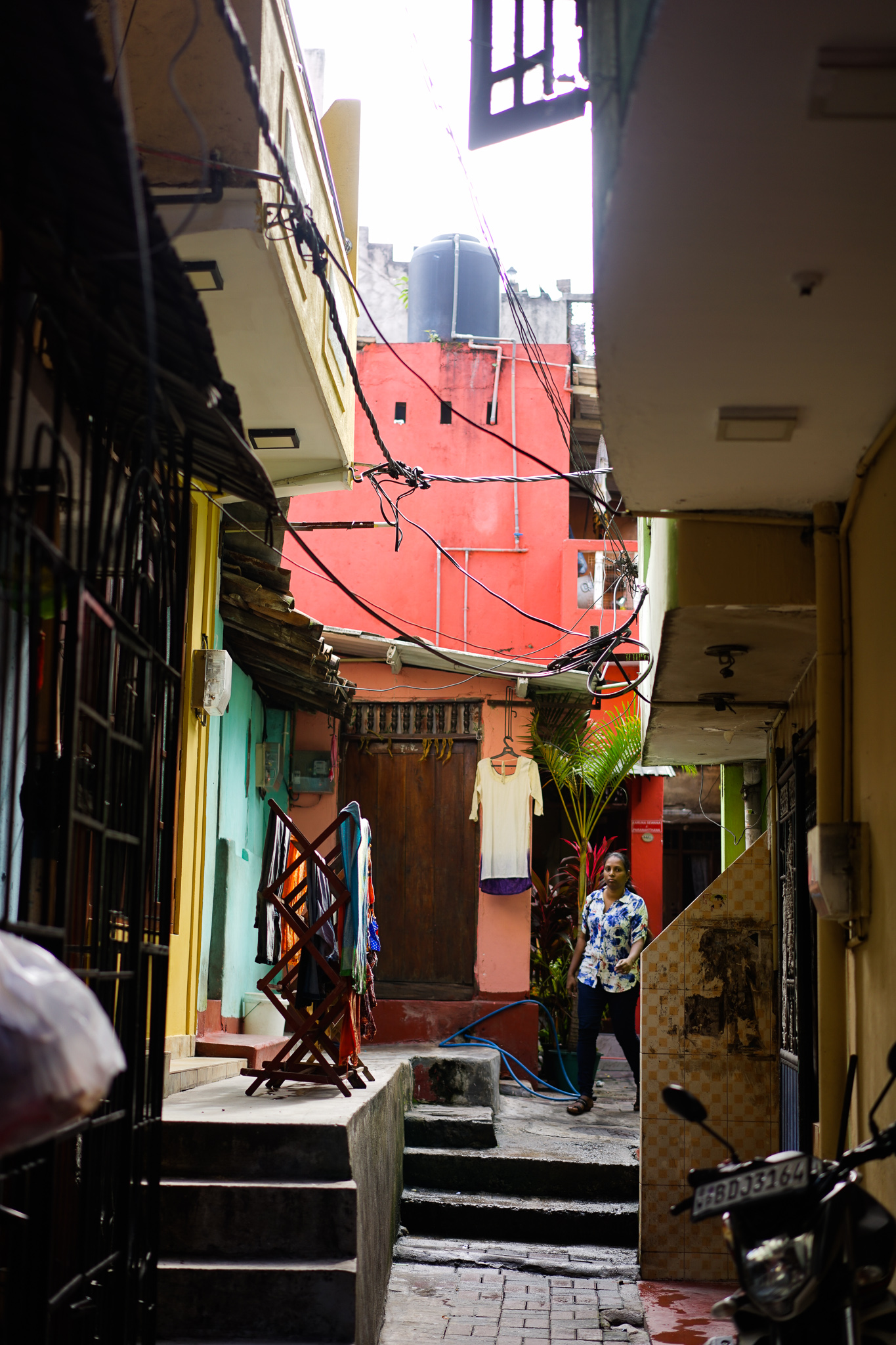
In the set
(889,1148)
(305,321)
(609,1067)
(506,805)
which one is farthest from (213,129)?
(609,1067)

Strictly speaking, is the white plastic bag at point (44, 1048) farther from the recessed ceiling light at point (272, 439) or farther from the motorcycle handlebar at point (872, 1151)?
the recessed ceiling light at point (272, 439)

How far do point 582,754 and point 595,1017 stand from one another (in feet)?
11.7

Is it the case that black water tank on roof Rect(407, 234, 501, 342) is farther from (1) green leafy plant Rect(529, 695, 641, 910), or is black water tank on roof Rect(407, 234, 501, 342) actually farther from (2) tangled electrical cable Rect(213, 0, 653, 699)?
(2) tangled electrical cable Rect(213, 0, 653, 699)

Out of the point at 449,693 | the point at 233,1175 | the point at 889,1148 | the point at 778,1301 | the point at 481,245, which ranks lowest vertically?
the point at 233,1175

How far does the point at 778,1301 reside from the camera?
277 cm

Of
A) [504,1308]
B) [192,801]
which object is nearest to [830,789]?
[504,1308]

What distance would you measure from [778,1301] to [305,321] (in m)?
6.57

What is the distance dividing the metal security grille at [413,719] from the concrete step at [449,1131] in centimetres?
506

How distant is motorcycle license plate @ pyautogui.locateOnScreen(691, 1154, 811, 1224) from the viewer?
2883 mm

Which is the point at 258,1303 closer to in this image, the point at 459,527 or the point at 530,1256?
the point at 530,1256

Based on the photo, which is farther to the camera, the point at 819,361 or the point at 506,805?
the point at 506,805

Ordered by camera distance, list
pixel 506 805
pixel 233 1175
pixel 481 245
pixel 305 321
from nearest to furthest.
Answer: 1. pixel 233 1175
2. pixel 305 321
3. pixel 506 805
4. pixel 481 245

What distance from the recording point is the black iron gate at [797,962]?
20.4 feet

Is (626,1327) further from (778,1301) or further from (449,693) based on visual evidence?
(449,693)
